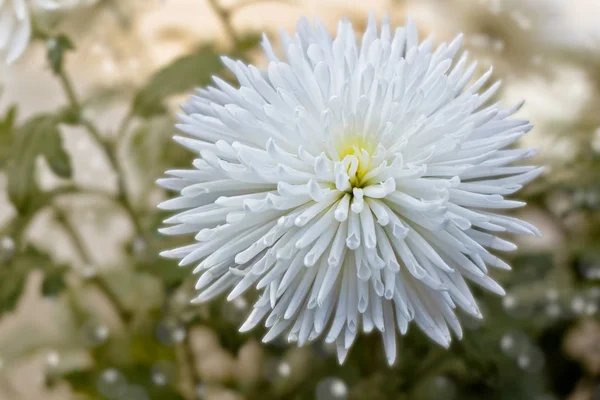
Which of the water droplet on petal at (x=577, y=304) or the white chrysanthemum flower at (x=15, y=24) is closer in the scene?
the white chrysanthemum flower at (x=15, y=24)

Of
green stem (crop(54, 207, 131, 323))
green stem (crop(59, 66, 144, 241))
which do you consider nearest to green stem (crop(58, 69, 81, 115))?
green stem (crop(59, 66, 144, 241))

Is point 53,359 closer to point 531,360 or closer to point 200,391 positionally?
point 200,391

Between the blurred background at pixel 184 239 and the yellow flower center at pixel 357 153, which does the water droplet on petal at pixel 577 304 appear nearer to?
the blurred background at pixel 184 239

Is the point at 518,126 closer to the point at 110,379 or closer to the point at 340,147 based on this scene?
the point at 340,147

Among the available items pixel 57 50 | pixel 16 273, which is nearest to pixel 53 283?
pixel 16 273

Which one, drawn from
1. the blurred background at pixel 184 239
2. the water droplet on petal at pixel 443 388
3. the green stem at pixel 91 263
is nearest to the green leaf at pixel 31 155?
the blurred background at pixel 184 239

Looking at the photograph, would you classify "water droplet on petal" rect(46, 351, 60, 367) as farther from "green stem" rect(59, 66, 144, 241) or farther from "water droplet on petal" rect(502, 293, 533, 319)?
"water droplet on petal" rect(502, 293, 533, 319)
